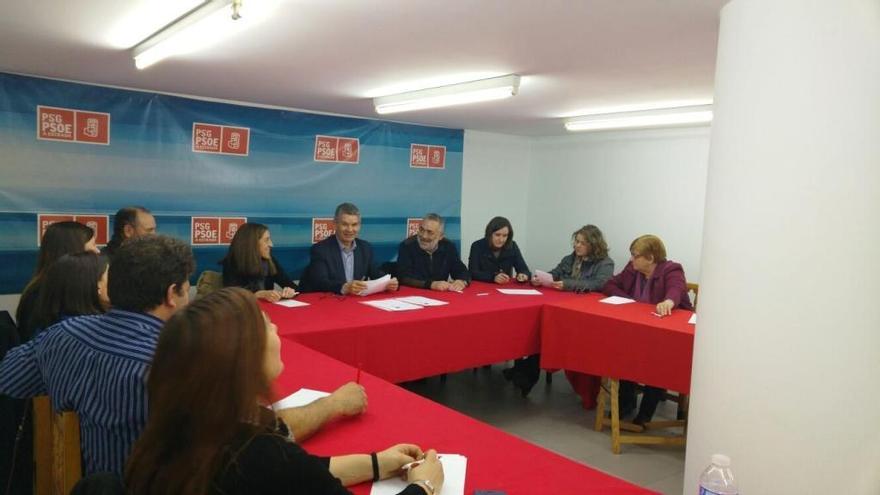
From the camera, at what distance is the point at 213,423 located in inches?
39.4

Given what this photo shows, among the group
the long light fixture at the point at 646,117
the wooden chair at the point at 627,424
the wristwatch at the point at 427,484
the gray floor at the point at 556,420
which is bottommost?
the gray floor at the point at 556,420

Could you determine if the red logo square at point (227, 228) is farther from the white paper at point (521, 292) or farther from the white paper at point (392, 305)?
the white paper at point (521, 292)

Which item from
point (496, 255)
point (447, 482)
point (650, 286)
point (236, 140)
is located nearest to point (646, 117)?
point (650, 286)

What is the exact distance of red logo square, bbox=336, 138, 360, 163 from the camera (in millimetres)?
5227

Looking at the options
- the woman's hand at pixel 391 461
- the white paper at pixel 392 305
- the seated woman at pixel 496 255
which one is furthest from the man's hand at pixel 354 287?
the woman's hand at pixel 391 461

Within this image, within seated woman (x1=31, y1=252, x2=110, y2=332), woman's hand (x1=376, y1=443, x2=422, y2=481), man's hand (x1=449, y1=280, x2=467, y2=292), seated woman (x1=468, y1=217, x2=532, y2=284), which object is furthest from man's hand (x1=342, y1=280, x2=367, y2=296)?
woman's hand (x1=376, y1=443, x2=422, y2=481)

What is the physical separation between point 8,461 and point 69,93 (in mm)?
2548

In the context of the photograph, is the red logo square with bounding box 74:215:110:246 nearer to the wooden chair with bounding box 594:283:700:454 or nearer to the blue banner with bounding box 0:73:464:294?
the blue banner with bounding box 0:73:464:294

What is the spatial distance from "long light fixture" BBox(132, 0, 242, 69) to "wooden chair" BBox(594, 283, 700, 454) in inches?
108

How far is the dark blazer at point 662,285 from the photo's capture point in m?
3.81

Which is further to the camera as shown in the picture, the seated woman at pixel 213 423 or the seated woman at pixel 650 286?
the seated woman at pixel 650 286

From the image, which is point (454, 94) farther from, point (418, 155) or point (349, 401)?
point (349, 401)

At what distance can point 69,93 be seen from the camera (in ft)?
12.8

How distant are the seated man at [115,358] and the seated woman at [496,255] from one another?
330cm
